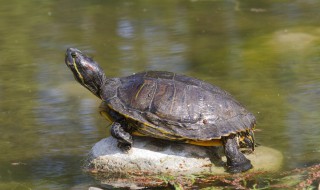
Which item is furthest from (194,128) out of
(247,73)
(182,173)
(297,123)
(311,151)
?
(247,73)

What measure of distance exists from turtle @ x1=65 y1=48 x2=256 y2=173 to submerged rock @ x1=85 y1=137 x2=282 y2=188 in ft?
0.30

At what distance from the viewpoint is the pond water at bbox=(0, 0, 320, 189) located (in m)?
6.35

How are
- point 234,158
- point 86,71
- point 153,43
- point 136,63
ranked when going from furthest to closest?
point 153,43 → point 136,63 → point 86,71 → point 234,158

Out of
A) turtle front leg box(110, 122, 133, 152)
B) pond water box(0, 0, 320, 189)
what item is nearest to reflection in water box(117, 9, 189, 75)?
pond water box(0, 0, 320, 189)

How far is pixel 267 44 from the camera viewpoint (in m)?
9.34

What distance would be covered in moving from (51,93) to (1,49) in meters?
2.13

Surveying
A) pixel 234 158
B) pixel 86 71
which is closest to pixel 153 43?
pixel 86 71

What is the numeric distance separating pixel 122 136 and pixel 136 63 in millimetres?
3383

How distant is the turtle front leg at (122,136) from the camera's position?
5.51 metres

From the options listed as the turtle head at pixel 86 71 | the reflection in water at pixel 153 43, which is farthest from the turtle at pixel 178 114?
the reflection in water at pixel 153 43

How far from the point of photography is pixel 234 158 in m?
5.48

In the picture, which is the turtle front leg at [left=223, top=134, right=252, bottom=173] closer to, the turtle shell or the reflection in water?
the turtle shell

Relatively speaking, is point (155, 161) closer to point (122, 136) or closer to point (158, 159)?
point (158, 159)

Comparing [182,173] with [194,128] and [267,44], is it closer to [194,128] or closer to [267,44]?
[194,128]
